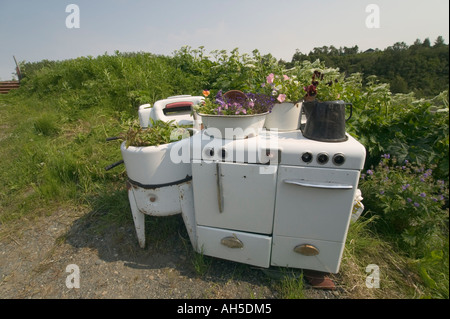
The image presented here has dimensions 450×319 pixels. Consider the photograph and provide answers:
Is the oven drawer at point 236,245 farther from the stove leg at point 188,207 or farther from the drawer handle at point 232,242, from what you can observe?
the stove leg at point 188,207

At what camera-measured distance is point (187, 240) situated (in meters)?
2.14

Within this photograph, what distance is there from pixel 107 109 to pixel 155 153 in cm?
373

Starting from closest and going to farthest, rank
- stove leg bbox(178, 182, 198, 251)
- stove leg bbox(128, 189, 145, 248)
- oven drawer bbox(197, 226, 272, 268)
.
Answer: oven drawer bbox(197, 226, 272, 268)
stove leg bbox(178, 182, 198, 251)
stove leg bbox(128, 189, 145, 248)

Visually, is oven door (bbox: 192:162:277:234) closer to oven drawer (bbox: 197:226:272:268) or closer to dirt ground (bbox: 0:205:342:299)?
oven drawer (bbox: 197:226:272:268)

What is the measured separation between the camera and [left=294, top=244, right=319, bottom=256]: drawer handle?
1.61 m

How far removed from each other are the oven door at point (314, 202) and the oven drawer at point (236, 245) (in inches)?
7.5

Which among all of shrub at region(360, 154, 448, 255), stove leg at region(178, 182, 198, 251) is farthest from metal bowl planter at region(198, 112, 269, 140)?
shrub at region(360, 154, 448, 255)

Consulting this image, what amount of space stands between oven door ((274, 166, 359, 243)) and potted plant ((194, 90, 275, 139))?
1.26 feet

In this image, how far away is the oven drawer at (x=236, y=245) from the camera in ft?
5.58

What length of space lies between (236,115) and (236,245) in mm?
978

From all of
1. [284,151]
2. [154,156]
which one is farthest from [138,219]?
[284,151]

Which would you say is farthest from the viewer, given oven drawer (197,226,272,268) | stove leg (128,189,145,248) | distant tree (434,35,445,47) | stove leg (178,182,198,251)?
stove leg (128,189,145,248)

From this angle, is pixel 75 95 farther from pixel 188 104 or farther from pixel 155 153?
pixel 155 153

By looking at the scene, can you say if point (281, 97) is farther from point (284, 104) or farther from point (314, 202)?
point (314, 202)
